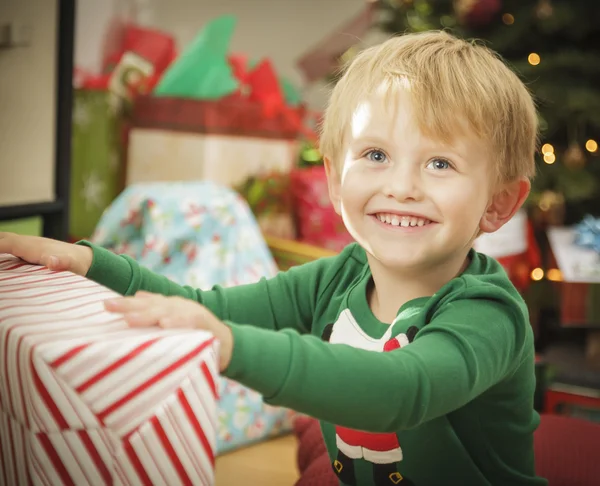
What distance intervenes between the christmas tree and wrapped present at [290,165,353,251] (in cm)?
61

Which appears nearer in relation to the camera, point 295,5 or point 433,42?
point 433,42

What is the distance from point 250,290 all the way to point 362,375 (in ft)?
1.26

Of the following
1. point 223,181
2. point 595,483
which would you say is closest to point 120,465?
point 595,483

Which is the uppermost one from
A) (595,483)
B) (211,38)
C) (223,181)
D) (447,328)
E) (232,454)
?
(211,38)

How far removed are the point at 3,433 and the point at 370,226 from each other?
43cm

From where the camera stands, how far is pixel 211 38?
2309mm

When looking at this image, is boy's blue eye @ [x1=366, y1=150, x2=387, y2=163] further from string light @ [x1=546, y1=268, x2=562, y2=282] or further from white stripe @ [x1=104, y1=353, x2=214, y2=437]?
string light @ [x1=546, y1=268, x2=562, y2=282]

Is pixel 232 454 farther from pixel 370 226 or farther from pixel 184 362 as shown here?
pixel 184 362

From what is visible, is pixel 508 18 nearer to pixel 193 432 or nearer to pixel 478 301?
pixel 478 301

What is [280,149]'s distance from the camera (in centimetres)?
245

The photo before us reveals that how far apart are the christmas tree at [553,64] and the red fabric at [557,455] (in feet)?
3.99

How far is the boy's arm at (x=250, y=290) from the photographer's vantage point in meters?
0.84

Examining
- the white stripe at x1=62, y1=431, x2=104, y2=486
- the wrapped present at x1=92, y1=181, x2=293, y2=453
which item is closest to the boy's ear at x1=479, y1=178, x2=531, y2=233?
the white stripe at x1=62, y1=431, x2=104, y2=486

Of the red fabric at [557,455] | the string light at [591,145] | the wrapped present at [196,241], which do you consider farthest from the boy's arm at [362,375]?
the string light at [591,145]
